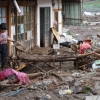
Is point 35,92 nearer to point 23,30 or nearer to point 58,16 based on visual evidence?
point 23,30

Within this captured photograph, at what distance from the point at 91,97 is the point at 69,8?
20.9 meters

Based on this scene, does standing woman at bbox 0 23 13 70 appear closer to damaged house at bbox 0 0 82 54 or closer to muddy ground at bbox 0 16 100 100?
damaged house at bbox 0 0 82 54

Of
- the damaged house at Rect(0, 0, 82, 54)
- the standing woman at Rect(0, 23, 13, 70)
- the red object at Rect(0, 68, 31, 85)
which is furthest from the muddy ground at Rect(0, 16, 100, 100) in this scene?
the damaged house at Rect(0, 0, 82, 54)

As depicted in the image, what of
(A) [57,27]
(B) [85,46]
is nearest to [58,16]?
(A) [57,27]

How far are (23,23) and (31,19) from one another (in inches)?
45.3

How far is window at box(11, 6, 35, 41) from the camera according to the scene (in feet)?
42.2

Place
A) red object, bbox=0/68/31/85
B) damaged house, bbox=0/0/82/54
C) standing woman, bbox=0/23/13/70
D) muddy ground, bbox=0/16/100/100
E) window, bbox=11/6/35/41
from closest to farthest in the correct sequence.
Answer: muddy ground, bbox=0/16/100/100 < red object, bbox=0/68/31/85 < standing woman, bbox=0/23/13/70 < damaged house, bbox=0/0/82/54 < window, bbox=11/6/35/41

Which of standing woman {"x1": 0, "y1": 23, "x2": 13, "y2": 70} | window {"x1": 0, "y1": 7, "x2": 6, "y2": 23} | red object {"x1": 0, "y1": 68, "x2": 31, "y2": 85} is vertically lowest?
red object {"x1": 0, "y1": 68, "x2": 31, "y2": 85}

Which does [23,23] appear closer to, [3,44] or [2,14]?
[2,14]

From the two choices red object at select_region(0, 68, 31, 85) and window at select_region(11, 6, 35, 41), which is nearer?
red object at select_region(0, 68, 31, 85)

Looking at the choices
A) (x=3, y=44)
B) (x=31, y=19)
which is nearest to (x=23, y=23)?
(x=31, y=19)

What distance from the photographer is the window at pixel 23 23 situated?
12867mm

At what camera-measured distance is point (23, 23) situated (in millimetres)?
13812

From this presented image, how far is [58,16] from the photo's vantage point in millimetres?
18375
